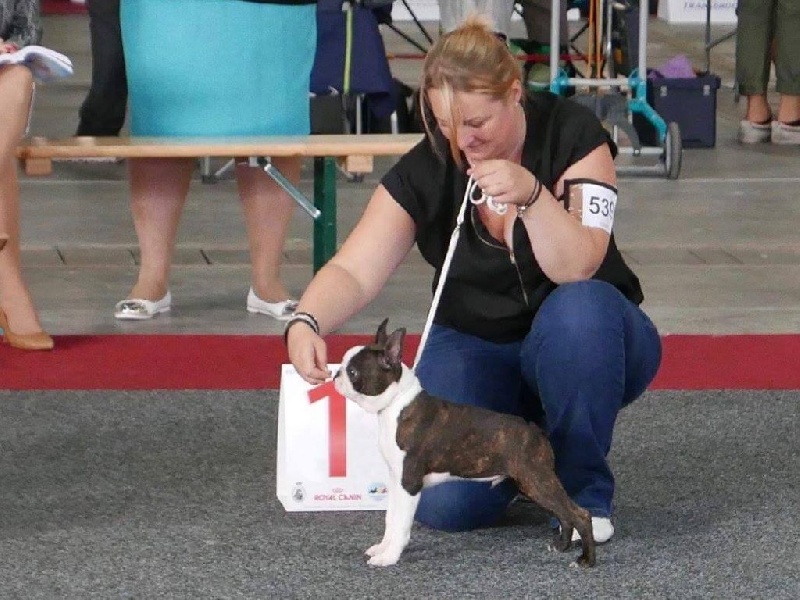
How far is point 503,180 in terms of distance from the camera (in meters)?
2.13

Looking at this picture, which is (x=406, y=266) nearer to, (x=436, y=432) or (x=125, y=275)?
(x=125, y=275)

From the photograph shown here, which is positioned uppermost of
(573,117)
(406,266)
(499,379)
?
(573,117)

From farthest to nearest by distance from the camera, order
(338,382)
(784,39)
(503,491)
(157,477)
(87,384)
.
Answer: (784,39)
(87,384)
(157,477)
(503,491)
(338,382)

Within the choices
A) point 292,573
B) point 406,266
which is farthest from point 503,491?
point 406,266

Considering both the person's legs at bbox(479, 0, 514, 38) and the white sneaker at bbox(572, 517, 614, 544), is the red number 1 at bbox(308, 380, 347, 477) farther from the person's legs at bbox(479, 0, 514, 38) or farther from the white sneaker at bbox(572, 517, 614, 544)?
the person's legs at bbox(479, 0, 514, 38)

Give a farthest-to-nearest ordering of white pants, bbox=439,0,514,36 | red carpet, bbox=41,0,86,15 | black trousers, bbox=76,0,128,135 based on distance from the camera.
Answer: red carpet, bbox=41,0,86,15 → white pants, bbox=439,0,514,36 → black trousers, bbox=76,0,128,135

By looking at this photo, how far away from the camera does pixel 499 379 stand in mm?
2535

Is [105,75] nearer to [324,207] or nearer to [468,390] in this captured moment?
[324,207]

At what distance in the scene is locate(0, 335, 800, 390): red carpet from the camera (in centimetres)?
341

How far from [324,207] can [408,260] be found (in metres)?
0.78

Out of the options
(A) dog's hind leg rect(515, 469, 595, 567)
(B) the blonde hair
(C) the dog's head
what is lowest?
(A) dog's hind leg rect(515, 469, 595, 567)

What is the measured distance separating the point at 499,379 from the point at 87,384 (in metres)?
1.18

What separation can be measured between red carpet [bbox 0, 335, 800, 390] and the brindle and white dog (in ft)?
3.80

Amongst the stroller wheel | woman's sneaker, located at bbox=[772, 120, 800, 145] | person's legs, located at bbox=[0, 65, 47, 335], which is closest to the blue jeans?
person's legs, located at bbox=[0, 65, 47, 335]
